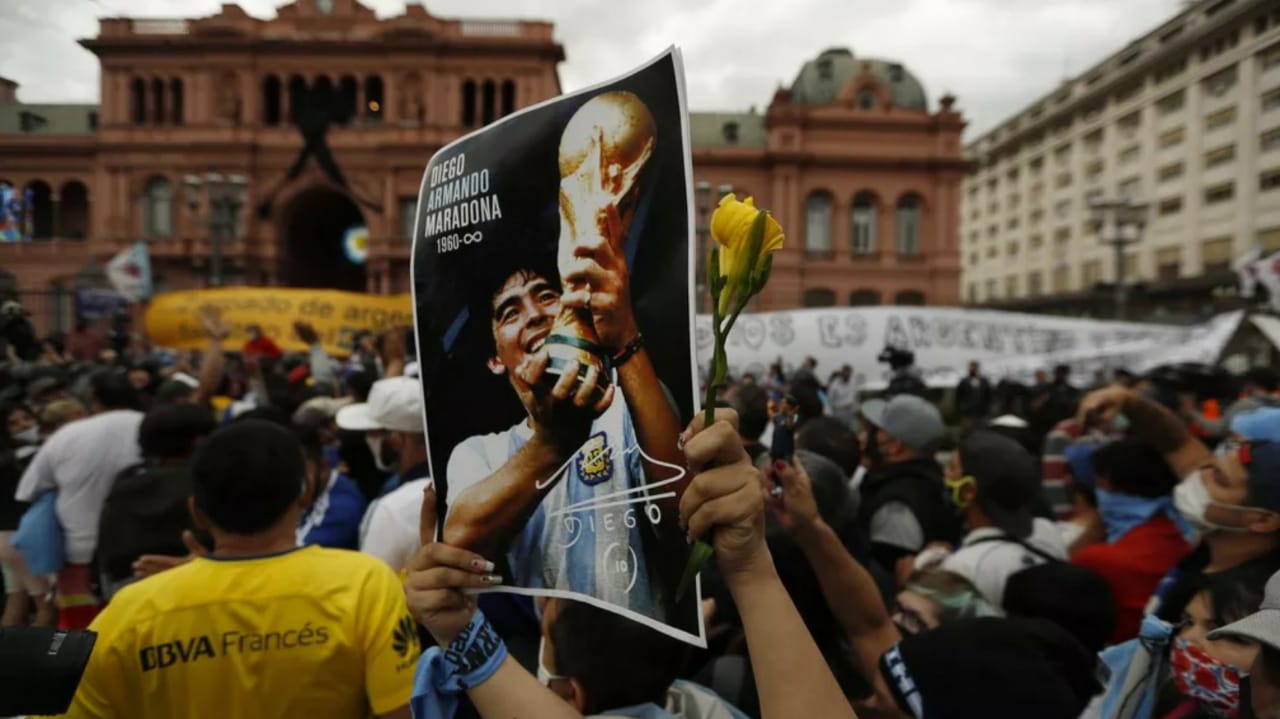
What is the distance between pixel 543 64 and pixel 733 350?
24.3m

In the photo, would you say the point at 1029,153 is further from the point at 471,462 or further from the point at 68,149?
the point at 471,462

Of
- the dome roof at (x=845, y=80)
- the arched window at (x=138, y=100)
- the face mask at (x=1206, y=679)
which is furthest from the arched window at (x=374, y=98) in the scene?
the face mask at (x=1206, y=679)

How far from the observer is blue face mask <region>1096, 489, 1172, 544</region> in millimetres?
2967

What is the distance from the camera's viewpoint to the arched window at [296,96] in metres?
32.5

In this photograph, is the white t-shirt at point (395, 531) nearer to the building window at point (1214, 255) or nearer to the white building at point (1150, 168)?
the white building at point (1150, 168)

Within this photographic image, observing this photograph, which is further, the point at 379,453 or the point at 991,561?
the point at 379,453

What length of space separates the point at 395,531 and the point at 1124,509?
285cm

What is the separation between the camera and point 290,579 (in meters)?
1.81

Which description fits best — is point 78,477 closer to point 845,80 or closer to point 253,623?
point 253,623

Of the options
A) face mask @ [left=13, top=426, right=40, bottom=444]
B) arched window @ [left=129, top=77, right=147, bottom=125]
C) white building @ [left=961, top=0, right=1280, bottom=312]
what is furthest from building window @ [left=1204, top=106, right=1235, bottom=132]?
arched window @ [left=129, top=77, right=147, bottom=125]

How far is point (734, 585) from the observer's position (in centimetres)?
105

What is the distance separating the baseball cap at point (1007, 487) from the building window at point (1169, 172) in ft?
80.3

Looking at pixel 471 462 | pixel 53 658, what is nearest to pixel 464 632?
pixel 471 462

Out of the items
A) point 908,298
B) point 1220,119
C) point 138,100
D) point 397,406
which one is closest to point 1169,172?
point 908,298
